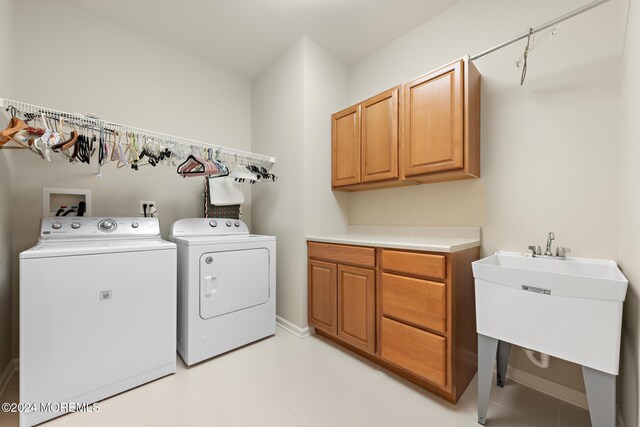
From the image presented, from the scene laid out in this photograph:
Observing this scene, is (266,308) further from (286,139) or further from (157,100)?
(157,100)

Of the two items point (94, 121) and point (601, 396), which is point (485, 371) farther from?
point (94, 121)

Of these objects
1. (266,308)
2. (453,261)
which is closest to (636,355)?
(453,261)

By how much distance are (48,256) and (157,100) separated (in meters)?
1.66

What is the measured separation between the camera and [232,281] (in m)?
1.99

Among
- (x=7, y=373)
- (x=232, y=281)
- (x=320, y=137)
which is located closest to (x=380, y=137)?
(x=320, y=137)

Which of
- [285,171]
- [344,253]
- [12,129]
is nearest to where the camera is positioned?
[12,129]

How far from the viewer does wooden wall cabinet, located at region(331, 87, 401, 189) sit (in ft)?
6.60

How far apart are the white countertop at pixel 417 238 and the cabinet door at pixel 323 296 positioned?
25 cm

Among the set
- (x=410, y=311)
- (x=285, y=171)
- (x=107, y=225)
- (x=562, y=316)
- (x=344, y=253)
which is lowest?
(x=410, y=311)

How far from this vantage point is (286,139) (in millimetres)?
2490

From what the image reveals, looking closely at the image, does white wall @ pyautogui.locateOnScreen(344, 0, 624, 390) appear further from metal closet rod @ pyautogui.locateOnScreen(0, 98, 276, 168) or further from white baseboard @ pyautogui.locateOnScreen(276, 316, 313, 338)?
metal closet rod @ pyautogui.locateOnScreen(0, 98, 276, 168)

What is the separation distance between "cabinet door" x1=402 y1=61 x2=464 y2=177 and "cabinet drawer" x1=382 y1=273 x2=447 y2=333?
797mm

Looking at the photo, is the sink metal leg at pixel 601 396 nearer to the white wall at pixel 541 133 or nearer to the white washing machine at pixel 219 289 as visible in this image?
the white wall at pixel 541 133

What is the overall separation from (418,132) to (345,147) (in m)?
0.72
